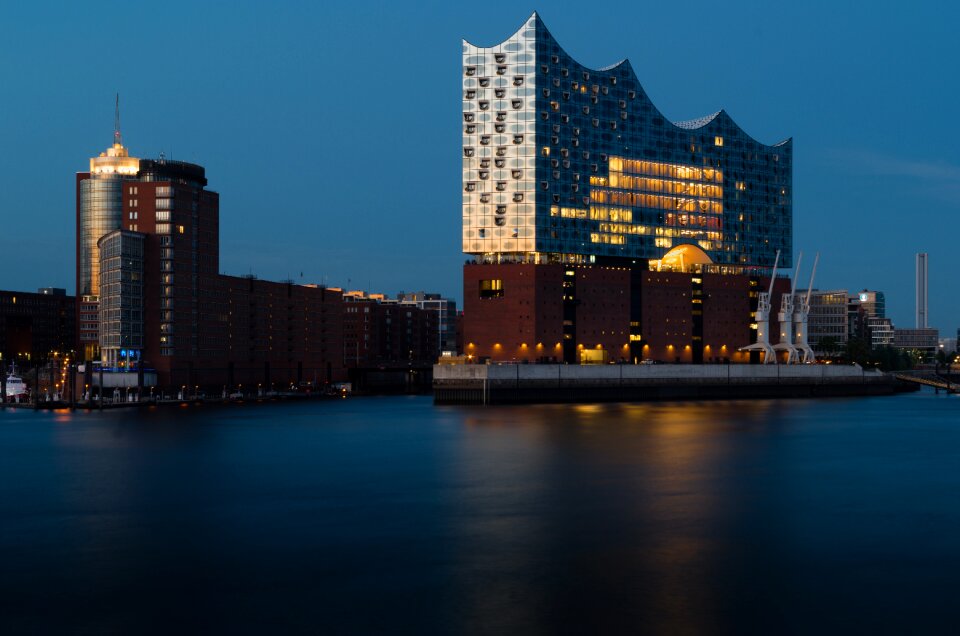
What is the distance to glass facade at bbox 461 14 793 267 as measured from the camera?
482 ft

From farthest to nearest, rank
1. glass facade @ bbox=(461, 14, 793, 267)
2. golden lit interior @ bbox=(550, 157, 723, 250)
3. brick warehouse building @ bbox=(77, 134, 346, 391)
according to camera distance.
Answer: golden lit interior @ bbox=(550, 157, 723, 250)
glass facade @ bbox=(461, 14, 793, 267)
brick warehouse building @ bbox=(77, 134, 346, 391)

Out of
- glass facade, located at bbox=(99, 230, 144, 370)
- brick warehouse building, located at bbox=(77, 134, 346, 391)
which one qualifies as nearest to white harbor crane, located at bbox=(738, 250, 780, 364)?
brick warehouse building, located at bbox=(77, 134, 346, 391)

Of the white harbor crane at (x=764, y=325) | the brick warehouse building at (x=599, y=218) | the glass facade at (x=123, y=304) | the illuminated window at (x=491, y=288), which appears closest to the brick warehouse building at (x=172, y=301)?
the glass facade at (x=123, y=304)

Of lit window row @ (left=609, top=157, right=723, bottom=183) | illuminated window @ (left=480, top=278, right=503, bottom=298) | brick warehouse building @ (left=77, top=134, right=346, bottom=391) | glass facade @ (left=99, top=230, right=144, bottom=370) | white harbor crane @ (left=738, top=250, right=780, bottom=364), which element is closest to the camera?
glass facade @ (left=99, top=230, right=144, bottom=370)

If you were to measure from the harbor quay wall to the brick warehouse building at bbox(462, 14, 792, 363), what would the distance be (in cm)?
1229

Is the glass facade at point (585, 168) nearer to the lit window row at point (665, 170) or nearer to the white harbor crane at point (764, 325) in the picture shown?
the lit window row at point (665, 170)

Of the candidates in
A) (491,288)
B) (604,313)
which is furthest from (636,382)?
(491,288)

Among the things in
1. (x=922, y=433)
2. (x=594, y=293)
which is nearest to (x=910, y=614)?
(x=922, y=433)

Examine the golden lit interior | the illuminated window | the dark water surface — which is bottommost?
the dark water surface

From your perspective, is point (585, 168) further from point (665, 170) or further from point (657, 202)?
point (665, 170)

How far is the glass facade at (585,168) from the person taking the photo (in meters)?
147

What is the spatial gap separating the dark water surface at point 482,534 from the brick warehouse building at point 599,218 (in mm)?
65371

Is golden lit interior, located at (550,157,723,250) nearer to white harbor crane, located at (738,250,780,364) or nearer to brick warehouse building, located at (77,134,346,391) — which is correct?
white harbor crane, located at (738,250,780,364)

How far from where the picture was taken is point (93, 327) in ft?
553
